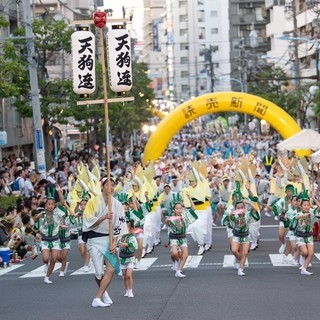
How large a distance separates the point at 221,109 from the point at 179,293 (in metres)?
28.8

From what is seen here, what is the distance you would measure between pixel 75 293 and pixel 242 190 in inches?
226

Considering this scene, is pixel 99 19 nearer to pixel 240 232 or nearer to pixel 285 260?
pixel 240 232

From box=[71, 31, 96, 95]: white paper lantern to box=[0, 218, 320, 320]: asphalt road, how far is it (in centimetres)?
320

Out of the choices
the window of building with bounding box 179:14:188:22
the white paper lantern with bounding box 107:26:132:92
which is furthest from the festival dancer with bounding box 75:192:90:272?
the window of building with bounding box 179:14:188:22

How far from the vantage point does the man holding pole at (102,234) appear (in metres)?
14.5

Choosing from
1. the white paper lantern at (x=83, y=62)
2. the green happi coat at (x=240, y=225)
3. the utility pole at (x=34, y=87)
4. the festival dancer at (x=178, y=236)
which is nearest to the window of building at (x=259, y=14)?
the utility pole at (x=34, y=87)

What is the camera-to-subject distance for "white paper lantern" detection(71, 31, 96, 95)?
16.8 m

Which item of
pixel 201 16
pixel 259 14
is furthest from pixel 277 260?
pixel 201 16

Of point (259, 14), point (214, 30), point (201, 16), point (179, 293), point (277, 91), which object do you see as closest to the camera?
point (179, 293)

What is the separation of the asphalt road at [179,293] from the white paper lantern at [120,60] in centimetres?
326

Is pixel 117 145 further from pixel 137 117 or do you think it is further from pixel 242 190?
pixel 242 190

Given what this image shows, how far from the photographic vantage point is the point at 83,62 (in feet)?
55.0

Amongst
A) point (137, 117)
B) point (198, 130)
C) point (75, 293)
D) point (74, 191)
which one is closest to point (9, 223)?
point (74, 191)

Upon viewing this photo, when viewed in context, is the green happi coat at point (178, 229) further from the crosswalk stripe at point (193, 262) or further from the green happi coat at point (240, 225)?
the crosswalk stripe at point (193, 262)
